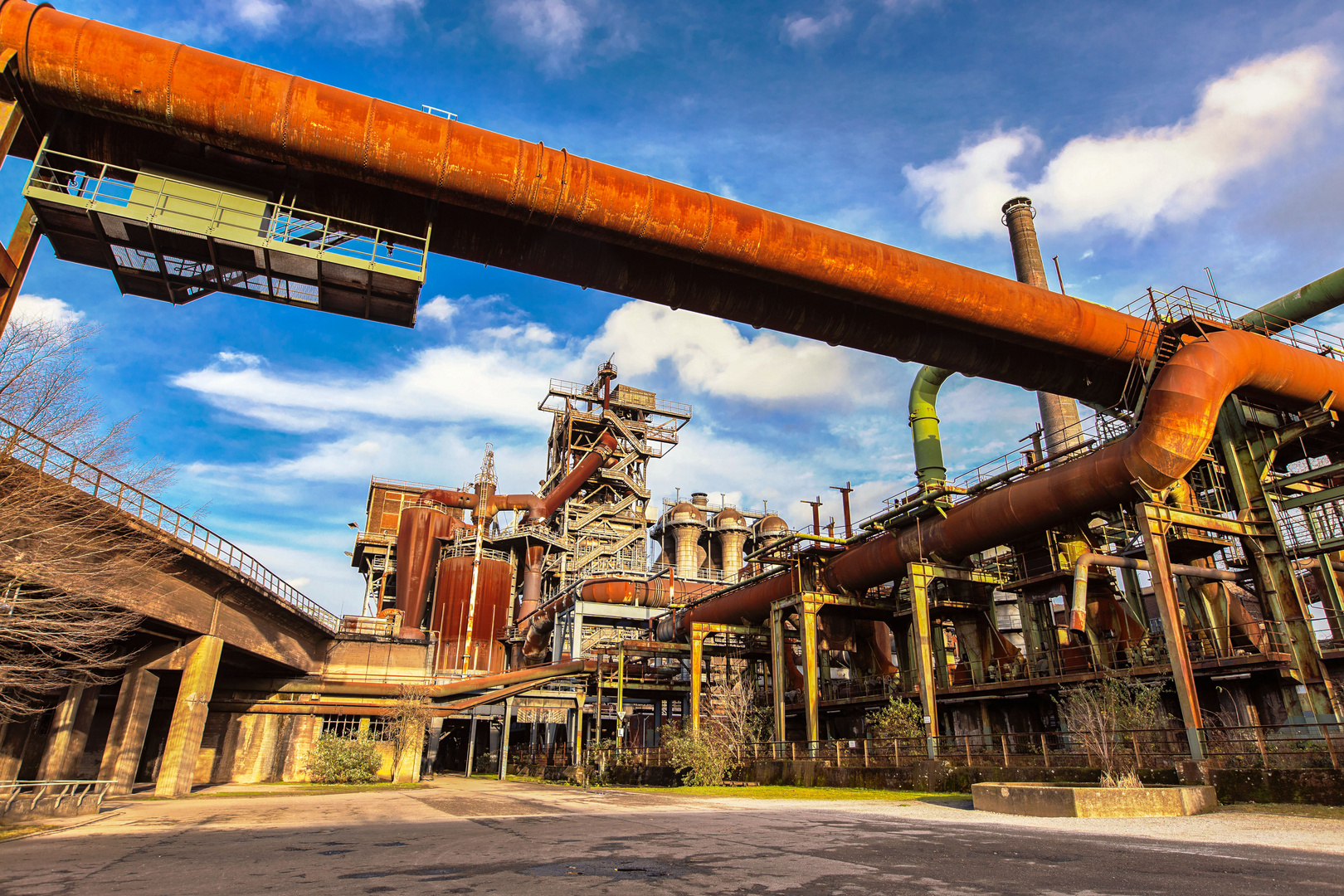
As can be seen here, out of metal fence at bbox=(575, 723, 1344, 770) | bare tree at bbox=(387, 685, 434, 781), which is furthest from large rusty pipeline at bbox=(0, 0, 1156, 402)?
bare tree at bbox=(387, 685, 434, 781)

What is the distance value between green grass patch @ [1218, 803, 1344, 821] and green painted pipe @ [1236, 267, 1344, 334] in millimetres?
13824

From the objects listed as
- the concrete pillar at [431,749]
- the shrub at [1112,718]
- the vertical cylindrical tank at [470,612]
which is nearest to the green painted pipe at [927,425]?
the shrub at [1112,718]

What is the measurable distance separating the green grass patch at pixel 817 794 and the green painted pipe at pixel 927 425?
1161 centimetres

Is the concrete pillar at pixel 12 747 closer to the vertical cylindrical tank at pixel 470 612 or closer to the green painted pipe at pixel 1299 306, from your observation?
the vertical cylindrical tank at pixel 470 612

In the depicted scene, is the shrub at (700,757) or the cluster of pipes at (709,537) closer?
the shrub at (700,757)

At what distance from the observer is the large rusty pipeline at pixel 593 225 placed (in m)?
12.4

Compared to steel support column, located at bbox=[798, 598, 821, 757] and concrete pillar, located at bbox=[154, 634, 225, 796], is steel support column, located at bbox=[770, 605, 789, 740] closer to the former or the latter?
steel support column, located at bbox=[798, 598, 821, 757]

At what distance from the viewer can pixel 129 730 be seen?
77.3 feet

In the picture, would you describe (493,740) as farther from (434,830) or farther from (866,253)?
(866,253)

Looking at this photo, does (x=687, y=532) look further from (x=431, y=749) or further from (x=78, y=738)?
(x=78, y=738)

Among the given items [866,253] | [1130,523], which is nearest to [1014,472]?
[1130,523]

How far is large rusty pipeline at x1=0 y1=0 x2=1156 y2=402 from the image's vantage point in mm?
12367

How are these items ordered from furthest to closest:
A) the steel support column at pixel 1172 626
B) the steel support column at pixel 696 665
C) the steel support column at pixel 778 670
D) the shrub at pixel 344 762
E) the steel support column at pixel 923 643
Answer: the steel support column at pixel 696 665, the shrub at pixel 344 762, the steel support column at pixel 778 670, the steel support column at pixel 923 643, the steel support column at pixel 1172 626

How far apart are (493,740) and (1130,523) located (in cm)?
3614
